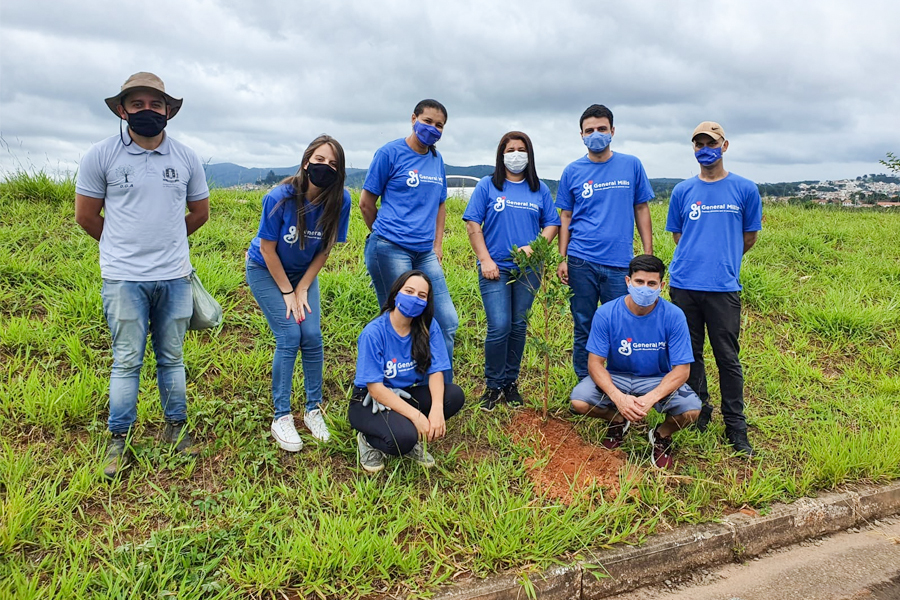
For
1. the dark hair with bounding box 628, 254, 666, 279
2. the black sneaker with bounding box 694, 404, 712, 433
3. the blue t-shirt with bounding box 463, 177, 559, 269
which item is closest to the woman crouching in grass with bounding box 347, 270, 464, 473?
the blue t-shirt with bounding box 463, 177, 559, 269

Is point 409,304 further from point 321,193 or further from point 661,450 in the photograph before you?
point 661,450

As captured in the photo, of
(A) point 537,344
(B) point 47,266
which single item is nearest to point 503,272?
(A) point 537,344

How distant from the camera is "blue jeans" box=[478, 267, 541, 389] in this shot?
4.04 meters

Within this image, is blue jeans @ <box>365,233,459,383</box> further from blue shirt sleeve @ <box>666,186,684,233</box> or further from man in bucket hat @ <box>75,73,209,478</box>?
blue shirt sleeve @ <box>666,186,684,233</box>

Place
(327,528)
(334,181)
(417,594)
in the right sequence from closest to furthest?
(417,594), (327,528), (334,181)

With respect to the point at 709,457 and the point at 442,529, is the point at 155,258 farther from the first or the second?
the point at 709,457

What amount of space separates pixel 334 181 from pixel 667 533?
277cm

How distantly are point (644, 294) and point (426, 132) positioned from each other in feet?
5.85

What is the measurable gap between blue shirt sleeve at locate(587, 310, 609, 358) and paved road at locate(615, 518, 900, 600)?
4.47 feet

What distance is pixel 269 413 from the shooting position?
4.02 metres

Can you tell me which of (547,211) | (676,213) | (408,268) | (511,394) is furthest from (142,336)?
(676,213)

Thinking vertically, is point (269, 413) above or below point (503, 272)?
below

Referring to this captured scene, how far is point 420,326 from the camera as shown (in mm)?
3541

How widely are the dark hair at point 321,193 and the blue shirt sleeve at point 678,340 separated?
226cm
